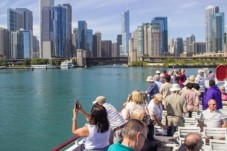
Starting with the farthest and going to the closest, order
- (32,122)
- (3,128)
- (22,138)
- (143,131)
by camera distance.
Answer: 1. (32,122)
2. (3,128)
3. (22,138)
4. (143,131)

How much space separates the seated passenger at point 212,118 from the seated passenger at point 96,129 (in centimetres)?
338

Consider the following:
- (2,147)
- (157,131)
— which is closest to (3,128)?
(2,147)

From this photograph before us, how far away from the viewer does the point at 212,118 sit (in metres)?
8.97

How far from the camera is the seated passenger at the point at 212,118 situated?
8.92 metres

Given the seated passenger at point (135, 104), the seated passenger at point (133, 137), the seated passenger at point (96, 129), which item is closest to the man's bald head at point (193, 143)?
the seated passenger at point (133, 137)

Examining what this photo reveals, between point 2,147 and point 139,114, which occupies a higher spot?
point 139,114

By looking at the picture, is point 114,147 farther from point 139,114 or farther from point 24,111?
point 24,111

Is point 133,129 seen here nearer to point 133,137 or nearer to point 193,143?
point 133,137

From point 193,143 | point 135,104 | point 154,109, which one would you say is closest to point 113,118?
point 135,104

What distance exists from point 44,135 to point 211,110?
54.6 ft

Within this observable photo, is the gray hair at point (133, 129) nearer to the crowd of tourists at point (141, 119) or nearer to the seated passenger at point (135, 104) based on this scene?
the crowd of tourists at point (141, 119)

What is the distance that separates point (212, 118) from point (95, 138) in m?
3.71

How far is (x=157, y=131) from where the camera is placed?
1001 cm

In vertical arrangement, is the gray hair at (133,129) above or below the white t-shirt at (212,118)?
above
